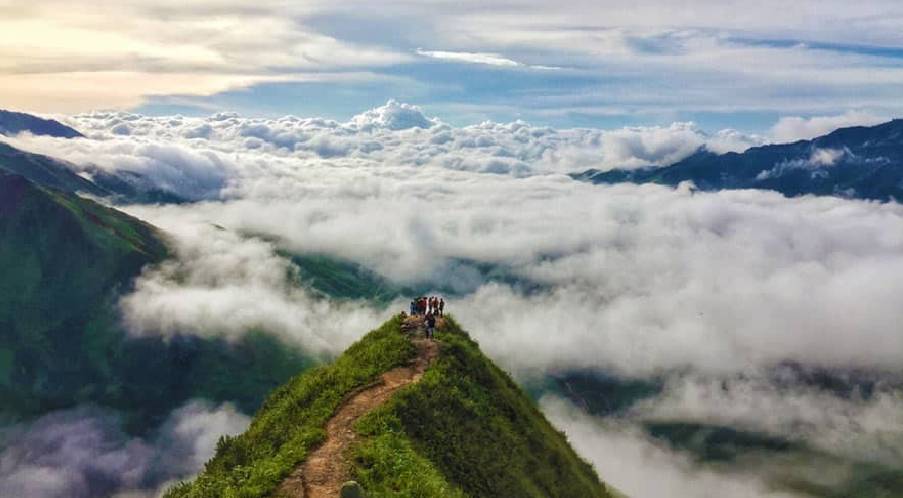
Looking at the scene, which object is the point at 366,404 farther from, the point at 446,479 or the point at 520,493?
the point at 520,493

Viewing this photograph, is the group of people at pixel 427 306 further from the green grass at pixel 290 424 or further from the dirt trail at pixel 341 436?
the dirt trail at pixel 341 436

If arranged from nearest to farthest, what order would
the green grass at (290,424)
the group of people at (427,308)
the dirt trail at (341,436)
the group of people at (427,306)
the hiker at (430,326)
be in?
the dirt trail at (341,436) < the green grass at (290,424) < the hiker at (430,326) < the group of people at (427,308) < the group of people at (427,306)

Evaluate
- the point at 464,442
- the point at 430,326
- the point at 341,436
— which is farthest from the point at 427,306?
the point at 341,436

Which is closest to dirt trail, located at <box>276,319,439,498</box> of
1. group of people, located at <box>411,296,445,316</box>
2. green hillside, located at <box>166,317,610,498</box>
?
green hillside, located at <box>166,317,610,498</box>

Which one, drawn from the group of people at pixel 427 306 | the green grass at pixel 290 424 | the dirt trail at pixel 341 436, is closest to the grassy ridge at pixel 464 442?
the dirt trail at pixel 341 436

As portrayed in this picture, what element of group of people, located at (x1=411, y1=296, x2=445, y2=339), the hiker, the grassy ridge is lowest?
the grassy ridge

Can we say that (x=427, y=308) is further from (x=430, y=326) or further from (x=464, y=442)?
(x=464, y=442)

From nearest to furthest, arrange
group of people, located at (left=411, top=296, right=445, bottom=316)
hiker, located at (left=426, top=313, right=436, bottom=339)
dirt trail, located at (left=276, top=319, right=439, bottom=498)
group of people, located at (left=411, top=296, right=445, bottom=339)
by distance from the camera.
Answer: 1. dirt trail, located at (left=276, top=319, right=439, bottom=498)
2. hiker, located at (left=426, top=313, right=436, bottom=339)
3. group of people, located at (left=411, top=296, right=445, bottom=339)
4. group of people, located at (left=411, top=296, right=445, bottom=316)

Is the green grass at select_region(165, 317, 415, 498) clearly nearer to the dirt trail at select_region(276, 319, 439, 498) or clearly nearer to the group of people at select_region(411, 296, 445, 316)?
the dirt trail at select_region(276, 319, 439, 498)
